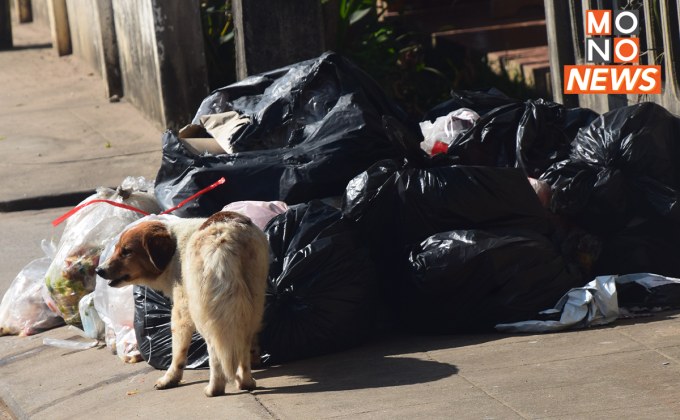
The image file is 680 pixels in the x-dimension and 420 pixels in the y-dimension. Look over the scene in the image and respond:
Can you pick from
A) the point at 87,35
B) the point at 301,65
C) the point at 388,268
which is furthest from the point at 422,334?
the point at 87,35

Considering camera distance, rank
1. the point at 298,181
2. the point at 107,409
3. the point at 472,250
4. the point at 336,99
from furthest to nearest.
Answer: the point at 336,99, the point at 298,181, the point at 472,250, the point at 107,409

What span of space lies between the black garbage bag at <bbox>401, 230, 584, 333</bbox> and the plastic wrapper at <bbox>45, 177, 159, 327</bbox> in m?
1.63

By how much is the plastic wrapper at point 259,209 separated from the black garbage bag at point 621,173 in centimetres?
140

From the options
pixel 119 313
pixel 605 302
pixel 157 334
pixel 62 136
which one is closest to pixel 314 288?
pixel 157 334

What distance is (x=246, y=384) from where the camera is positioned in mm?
4648

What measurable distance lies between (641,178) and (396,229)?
4.39 ft

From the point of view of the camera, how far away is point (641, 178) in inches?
225

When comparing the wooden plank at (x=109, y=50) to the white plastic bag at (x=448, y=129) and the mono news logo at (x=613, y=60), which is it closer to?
the mono news logo at (x=613, y=60)

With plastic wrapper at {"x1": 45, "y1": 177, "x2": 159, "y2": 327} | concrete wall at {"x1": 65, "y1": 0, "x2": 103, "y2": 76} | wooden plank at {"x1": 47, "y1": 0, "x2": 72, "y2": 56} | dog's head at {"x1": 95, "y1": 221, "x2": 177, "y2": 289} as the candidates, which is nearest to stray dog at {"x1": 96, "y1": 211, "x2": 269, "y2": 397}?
dog's head at {"x1": 95, "y1": 221, "x2": 177, "y2": 289}

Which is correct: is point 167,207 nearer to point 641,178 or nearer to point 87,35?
point 641,178

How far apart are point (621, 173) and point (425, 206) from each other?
108cm

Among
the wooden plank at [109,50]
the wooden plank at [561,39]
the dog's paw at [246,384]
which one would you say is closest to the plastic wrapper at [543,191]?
the wooden plank at [561,39]

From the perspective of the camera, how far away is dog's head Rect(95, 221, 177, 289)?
15.8 ft

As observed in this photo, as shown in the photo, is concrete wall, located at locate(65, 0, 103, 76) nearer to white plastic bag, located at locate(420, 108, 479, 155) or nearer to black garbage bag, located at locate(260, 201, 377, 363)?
white plastic bag, located at locate(420, 108, 479, 155)
